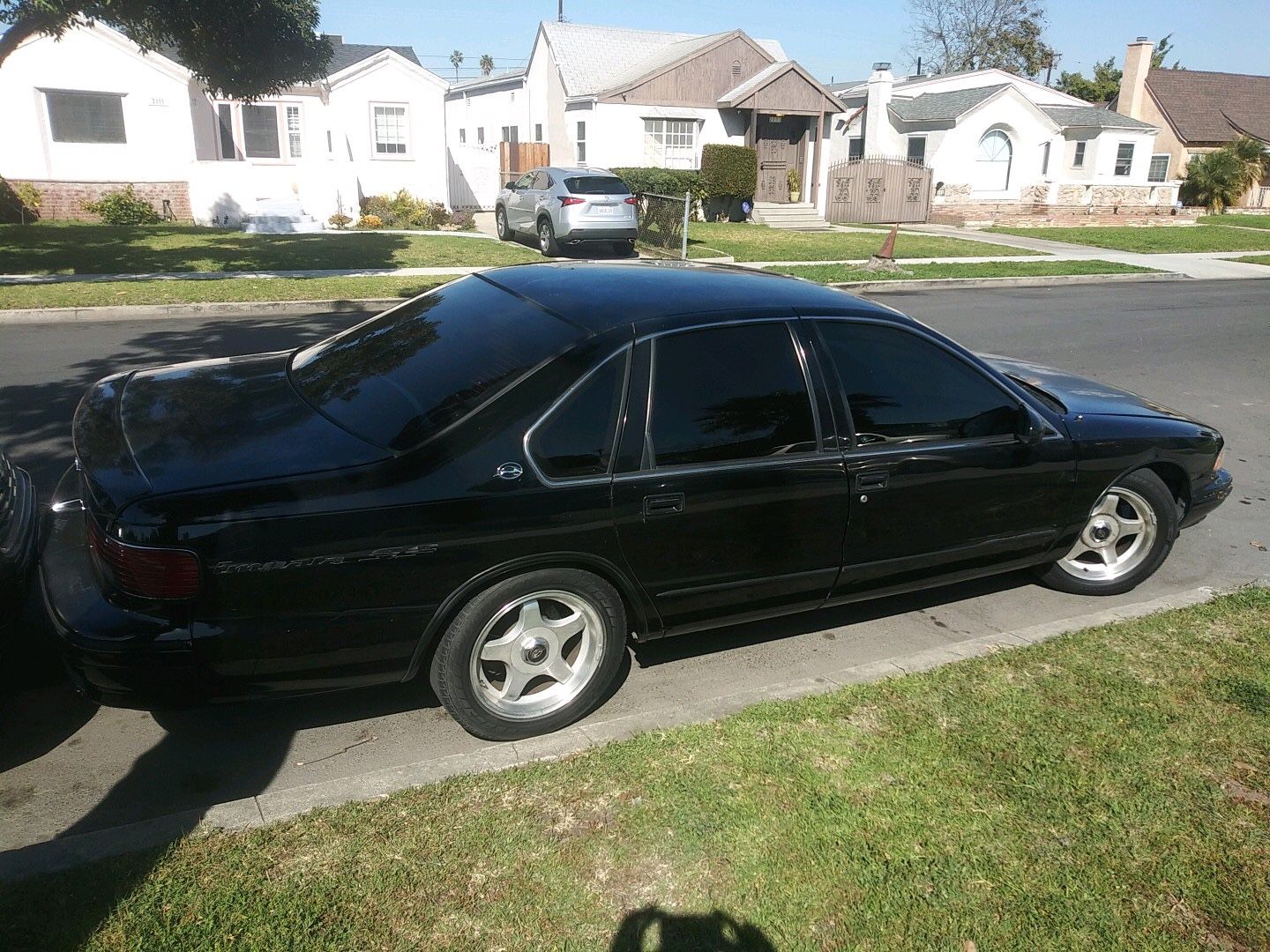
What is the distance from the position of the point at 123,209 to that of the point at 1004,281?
20670 mm

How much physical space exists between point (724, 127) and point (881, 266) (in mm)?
14204

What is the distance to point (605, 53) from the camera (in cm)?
3155

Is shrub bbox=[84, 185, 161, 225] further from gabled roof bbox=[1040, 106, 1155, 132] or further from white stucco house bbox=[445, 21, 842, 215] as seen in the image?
gabled roof bbox=[1040, 106, 1155, 132]

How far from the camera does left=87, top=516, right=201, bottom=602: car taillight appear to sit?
3012mm

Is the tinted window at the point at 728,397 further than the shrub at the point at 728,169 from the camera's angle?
No

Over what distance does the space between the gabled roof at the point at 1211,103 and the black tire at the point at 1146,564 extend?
148ft

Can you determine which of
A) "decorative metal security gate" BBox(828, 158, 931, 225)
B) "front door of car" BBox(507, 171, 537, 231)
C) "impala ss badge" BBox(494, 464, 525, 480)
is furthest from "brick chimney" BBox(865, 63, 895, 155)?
"impala ss badge" BBox(494, 464, 525, 480)

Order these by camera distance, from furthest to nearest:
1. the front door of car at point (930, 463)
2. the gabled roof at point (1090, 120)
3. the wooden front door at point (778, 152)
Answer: the gabled roof at point (1090, 120) → the wooden front door at point (778, 152) → the front door of car at point (930, 463)

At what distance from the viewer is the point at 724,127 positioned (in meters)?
30.3

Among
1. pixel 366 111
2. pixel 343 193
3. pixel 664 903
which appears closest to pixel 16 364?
pixel 664 903

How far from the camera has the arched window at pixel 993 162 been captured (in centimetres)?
3388

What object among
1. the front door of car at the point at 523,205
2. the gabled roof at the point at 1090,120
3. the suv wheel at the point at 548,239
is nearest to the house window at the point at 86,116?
the front door of car at the point at 523,205

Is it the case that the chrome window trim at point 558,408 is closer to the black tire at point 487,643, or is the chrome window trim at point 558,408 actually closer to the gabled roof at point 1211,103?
the black tire at point 487,643

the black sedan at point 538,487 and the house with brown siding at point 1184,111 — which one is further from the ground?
the house with brown siding at point 1184,111
